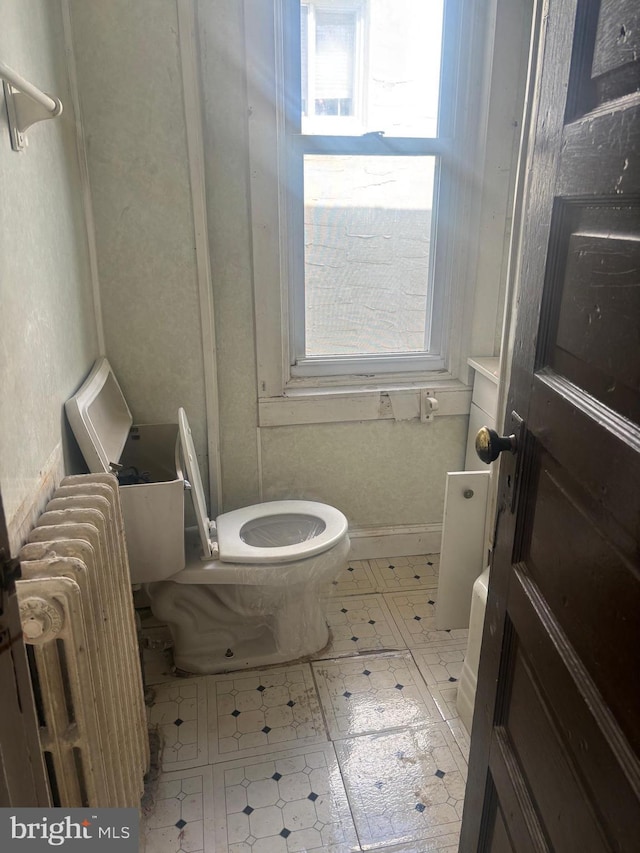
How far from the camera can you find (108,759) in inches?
46.0

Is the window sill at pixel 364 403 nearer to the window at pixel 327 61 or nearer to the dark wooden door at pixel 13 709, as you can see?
the window at pixel 327 61

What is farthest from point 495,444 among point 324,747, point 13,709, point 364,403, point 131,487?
point 364,403

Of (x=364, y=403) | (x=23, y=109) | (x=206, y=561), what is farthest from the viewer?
(x=364, y=403)

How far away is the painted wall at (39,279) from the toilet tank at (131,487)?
48 mm

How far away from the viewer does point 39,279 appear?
1.40 m

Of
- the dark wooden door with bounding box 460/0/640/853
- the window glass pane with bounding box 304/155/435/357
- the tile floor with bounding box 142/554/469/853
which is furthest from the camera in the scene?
the window glass pane with bounding box 304/155/435/357

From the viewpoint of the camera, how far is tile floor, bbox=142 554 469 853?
1.47 metres

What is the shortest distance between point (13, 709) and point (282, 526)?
1.55 metres

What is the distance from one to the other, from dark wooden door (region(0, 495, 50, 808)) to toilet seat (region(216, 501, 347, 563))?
3.89 ft

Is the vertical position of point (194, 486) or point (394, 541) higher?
point (194, 486)

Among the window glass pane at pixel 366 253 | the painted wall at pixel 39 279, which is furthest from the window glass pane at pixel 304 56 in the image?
the painted wall at pixel 39 279

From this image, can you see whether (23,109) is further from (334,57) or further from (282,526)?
(282,526)

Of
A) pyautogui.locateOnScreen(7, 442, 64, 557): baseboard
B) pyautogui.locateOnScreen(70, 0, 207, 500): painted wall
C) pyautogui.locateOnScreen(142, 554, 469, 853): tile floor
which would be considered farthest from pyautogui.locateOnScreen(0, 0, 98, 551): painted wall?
pyautogui.locateOnScreen(142, 554, 469, 853): tile floor

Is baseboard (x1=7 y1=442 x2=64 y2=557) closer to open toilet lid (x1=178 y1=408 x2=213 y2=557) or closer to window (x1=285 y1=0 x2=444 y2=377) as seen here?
open toilet lid (x1=178 y1=408 x2=213 y2=557)
